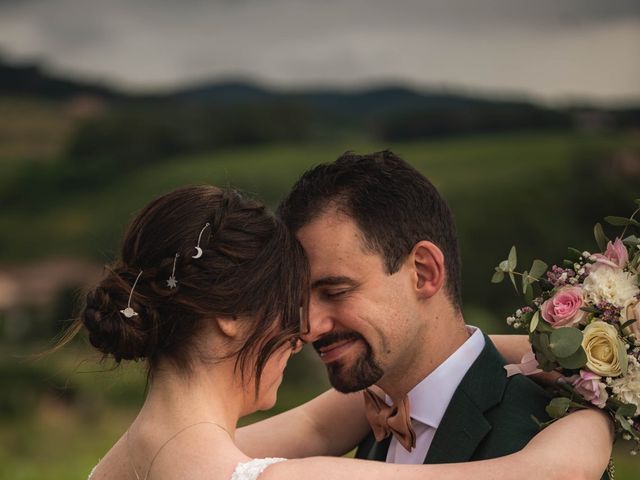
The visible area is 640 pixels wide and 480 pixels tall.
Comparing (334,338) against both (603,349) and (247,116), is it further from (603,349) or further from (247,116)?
(247,116)

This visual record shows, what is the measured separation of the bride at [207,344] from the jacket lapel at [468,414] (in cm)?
34

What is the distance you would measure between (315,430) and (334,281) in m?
0.79

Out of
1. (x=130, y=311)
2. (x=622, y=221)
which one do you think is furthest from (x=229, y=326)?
(x=622, y=221)

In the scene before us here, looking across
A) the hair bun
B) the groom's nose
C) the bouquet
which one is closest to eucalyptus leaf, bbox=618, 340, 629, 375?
the bouquet

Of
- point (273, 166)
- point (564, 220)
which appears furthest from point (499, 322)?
point (273, 166)

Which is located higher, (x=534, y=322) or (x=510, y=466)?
(x=534, y=322)

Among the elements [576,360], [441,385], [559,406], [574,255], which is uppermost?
[574,255]

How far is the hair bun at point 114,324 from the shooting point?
2598 millimetres

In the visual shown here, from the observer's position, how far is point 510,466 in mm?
2539

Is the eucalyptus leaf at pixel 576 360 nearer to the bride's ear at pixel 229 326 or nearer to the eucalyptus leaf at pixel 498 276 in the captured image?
the eucalyptus leaf at pixel 498 276

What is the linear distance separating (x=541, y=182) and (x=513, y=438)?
30.3ft

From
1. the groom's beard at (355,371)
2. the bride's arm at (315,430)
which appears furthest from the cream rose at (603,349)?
the bride's arm at (315,430)

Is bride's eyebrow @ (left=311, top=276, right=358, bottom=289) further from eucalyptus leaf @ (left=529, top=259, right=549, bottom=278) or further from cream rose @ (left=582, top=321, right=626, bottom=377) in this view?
cream rose @ (left=582, top=321, right=626, bottom=377)

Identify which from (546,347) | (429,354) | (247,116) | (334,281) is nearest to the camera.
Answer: (546,347)
